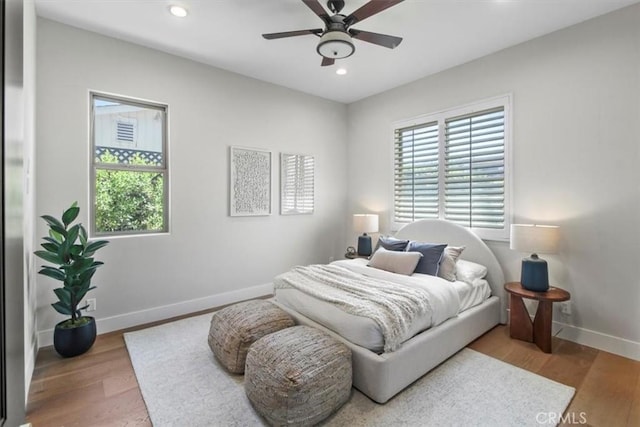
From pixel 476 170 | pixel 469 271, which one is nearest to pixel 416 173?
pixel 476 170

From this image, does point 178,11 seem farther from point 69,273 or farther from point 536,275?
point 536,275

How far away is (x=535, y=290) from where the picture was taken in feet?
9.38

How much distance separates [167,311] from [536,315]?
154 inches

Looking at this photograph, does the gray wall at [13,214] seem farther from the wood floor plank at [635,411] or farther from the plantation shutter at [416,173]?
the plantation shutter at [416,173]

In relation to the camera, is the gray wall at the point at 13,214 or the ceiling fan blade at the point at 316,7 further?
the ceiling fan blade at the point at 316,7

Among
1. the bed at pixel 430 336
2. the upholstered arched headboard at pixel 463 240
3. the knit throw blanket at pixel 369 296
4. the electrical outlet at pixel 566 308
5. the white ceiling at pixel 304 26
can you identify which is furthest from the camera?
the upholstered arched headboard at pixel 463 240

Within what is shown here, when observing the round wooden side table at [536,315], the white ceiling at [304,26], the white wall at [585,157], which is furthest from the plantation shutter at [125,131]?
the round wooden side table at [536,315]

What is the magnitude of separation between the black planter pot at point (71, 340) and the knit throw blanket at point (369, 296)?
1.73 meters

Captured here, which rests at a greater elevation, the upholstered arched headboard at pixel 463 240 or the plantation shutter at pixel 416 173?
the plantation shutter at pixel 416 173

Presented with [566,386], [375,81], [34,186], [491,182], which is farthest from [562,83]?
[34,186]

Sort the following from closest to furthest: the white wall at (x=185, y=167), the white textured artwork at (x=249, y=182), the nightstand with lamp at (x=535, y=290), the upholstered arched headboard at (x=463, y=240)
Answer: the nightstand with lamp at (x=535, y=290) < the white wall at (x=185, y=167) < the upholstered arched headboard at (x=463, y=240) < the white textured artwork at (x=249, y=182)

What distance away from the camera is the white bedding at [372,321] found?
7.08 ft

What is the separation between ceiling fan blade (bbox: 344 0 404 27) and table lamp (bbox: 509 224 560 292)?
2339mm

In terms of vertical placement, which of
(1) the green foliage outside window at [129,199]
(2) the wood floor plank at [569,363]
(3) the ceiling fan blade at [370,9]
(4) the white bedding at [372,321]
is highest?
(3) the ceiling fan blade at [370,9]
